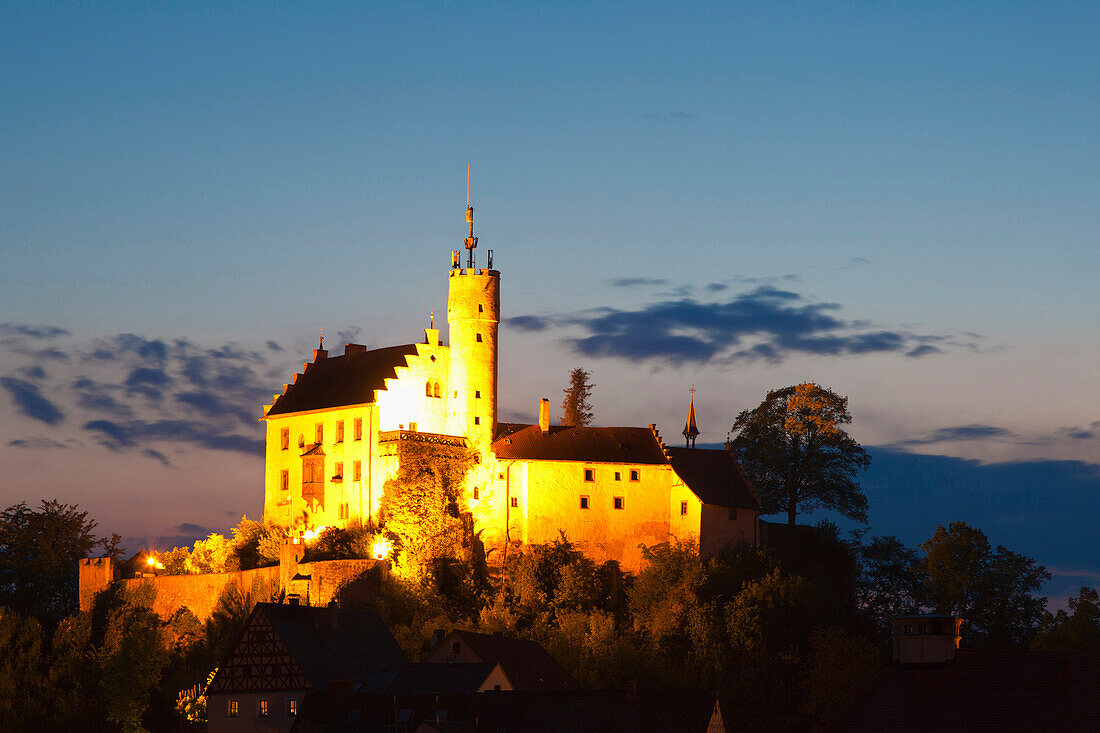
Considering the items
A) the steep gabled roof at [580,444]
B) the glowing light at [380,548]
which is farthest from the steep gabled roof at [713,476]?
the glowing light at [380,548]

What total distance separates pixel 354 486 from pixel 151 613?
1139 centimetres

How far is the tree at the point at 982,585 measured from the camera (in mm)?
75812

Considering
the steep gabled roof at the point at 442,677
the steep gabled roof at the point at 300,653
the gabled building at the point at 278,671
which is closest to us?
the steep gabled roof at the point at 442,677

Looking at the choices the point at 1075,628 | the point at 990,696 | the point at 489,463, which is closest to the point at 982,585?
the point at 1075,628

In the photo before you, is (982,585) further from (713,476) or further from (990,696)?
(990,696)

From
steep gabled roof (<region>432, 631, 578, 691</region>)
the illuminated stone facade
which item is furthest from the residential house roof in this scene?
the illuminated stone facade

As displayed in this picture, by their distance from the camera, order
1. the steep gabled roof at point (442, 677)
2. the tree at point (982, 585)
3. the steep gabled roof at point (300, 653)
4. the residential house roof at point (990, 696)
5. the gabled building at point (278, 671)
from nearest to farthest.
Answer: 1. the residential house roof at point (990, 696)
2. the steep gabled roof at point (442, 677)
3. the gabled building at point (278, 671)
4. the steep gabled roof at point (300, 653)
5. the tree at point (982, 585)

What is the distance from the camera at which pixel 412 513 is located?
7938 cm

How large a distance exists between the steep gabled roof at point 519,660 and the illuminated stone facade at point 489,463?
1517cm

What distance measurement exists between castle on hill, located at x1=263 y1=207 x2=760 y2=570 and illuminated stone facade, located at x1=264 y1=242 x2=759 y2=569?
0.17ft

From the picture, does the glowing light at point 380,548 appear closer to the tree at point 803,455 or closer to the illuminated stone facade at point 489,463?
the illuminated stone facade at point 489,463

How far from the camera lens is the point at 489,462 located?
8338 centimetres

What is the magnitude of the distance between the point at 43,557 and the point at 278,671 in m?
31.0

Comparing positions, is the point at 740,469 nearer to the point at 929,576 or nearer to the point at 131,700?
the point at 929,576
